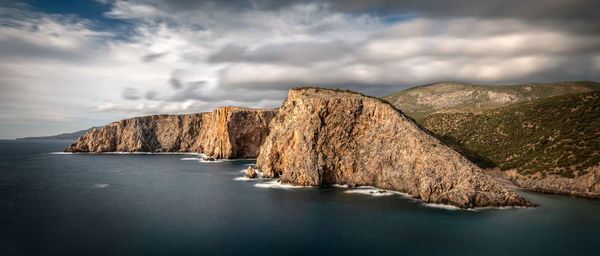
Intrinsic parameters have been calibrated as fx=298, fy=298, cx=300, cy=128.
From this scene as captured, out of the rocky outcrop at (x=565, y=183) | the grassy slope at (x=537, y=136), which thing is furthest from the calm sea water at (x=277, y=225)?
the grassy slope at (x=537, y=136)

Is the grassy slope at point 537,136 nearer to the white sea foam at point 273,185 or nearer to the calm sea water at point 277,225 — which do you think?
A: the calm sea water at point 277,225

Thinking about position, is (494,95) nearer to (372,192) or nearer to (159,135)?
(372,192)

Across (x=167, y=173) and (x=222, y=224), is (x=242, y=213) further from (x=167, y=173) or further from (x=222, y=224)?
(x=167, y=173)

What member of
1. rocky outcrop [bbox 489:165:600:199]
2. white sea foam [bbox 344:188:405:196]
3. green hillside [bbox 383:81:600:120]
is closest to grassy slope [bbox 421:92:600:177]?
rocky outcrop [bbox 489:165:600:199]

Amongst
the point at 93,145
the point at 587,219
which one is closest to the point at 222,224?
the point at 587,219

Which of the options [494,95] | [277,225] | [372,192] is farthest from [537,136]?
[494,95]

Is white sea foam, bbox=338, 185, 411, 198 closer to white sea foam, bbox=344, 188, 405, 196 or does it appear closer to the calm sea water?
white sea foam, bbox=344, 188, 405, 196
